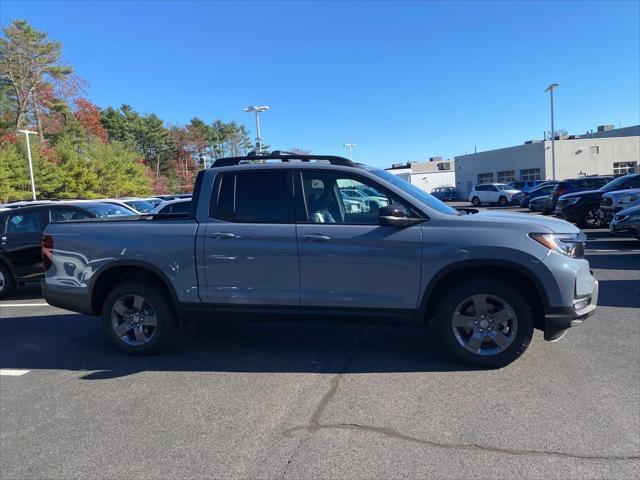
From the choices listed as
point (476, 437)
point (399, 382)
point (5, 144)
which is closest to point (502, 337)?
point (399, 382)

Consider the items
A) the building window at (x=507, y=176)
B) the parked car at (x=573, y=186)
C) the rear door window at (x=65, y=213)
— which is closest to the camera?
the rear door window at (x=65, y=213)

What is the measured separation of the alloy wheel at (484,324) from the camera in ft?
14.2

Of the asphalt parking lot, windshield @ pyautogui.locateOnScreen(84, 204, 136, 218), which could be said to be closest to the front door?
the asphalt parking lot

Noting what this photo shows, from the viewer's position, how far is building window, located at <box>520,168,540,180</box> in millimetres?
46434

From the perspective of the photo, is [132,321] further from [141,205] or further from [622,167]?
[622,167]

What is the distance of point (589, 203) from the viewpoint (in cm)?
1577

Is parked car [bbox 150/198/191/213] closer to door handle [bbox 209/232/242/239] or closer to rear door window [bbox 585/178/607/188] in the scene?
door handle [bbox 209/232/242/239]

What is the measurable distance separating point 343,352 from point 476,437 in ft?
6.34

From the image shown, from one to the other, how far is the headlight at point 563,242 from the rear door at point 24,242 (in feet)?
26.7

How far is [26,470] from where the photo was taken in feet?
10.2

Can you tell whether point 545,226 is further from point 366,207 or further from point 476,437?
point 476,437

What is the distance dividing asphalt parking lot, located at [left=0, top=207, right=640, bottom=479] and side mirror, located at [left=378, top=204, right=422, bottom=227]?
138cm

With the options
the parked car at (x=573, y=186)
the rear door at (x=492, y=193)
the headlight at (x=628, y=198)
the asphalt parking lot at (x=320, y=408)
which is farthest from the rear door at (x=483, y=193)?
the asphalt parking lot at (x=320, y=408)

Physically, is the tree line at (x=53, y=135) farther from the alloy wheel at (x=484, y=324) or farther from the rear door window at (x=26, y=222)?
the alloy wheel at (x=484, y=324)
